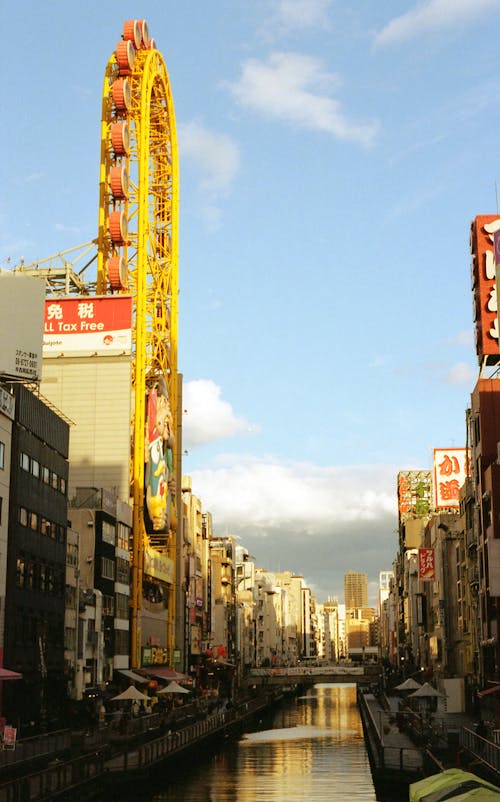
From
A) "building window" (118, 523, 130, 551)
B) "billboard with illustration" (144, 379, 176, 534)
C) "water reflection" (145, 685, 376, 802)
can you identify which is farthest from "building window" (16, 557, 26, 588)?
"billboard with illustration" (144, 379, 176, 534)

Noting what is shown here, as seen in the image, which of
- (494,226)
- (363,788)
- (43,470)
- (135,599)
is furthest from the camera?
(135,599)

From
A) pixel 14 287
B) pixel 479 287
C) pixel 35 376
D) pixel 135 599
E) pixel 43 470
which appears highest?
pixel 479 287

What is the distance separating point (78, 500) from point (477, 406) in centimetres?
3571

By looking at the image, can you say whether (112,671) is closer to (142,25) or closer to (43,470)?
(43,470)

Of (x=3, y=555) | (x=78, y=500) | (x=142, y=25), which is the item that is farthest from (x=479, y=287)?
(x=142, y=25)

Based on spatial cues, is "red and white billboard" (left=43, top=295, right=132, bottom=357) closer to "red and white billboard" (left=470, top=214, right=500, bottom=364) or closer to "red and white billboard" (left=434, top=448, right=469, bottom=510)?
"red and white billboard" (left=470, top=214, right=500, bottom=364)

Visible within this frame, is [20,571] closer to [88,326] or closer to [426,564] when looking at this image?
[88,326]

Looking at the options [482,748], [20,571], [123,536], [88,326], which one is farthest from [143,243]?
[482,748]

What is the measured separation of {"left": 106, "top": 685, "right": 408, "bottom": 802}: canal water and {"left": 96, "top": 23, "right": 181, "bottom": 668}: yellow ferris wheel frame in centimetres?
2009

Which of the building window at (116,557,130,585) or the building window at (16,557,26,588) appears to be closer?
the building window at (16,557,26,588)

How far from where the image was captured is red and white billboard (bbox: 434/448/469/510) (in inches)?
5610

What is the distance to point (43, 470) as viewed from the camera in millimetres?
69875

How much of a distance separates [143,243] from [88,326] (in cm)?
1063

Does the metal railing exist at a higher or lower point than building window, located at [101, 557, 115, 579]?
lower
